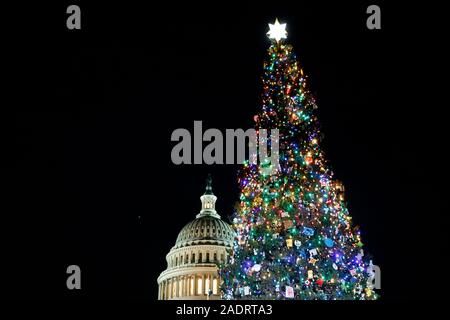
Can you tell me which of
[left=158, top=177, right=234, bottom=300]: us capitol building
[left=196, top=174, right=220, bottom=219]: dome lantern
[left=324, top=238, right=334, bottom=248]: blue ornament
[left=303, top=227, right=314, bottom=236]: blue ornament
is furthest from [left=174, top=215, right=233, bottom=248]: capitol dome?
[left=324, top=238, right=334, bottom=248]: blue ornament

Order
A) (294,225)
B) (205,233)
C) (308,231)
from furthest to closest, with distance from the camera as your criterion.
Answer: (205,233)
(294,225)
(308,231)

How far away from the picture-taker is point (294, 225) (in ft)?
96.2

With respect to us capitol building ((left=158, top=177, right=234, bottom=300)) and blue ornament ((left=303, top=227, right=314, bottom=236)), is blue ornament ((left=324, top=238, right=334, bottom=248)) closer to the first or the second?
blue ornament ((left=303, top=227, right=314, bottom=236))

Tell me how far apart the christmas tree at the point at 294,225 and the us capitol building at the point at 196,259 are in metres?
50.8

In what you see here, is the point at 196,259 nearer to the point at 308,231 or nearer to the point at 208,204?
the point at 208,204

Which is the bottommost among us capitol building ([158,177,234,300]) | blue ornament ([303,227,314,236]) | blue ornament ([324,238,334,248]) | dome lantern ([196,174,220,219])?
blue ornament ([324,238,334,248])

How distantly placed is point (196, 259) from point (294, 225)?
58417 millimetres

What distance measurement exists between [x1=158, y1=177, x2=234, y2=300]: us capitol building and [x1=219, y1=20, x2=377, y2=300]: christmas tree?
50.8 metres

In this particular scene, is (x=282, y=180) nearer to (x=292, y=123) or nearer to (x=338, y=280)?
(x=292, y=123)

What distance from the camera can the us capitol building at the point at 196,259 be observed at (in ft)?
275

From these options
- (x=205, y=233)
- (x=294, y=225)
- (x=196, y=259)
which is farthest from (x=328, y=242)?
(x=205, y=233)

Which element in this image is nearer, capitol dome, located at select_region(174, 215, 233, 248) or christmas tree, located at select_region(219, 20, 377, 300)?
christmas tree, located at select_region(219, 20, 377, 300)

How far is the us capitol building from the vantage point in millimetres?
83750

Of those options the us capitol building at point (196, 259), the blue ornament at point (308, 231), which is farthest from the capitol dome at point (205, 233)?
the blue ornament at point (308, 231)
